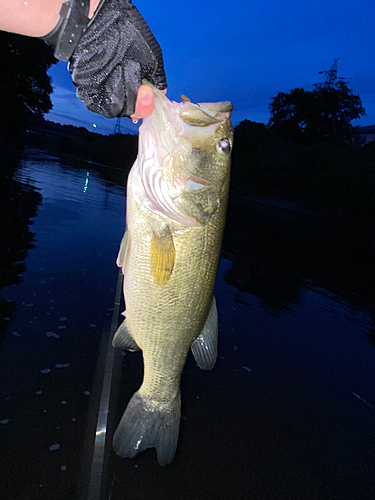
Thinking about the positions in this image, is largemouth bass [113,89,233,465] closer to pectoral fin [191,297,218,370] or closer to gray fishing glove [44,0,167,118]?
pectoral fin [191,297,218,370]

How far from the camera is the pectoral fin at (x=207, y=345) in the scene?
1956 millimetres

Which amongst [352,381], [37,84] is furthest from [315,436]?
[37,84]

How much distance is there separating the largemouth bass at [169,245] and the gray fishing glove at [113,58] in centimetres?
29

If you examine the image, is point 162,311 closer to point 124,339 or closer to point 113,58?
point 124,339

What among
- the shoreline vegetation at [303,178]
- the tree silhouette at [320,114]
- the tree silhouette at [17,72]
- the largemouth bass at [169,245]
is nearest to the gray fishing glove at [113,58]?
the largemouth bass at [169,245]

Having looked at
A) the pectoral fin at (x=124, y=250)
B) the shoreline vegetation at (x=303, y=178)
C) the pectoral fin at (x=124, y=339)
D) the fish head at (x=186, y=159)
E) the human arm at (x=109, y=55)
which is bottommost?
the pectoral fin at (x=124, y=339)

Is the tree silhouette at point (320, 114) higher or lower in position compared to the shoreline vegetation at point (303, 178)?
higher

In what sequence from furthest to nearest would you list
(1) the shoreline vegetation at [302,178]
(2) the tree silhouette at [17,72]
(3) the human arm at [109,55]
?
(1) the shoreline vegetation at [302,178] < (2) the tree silhouette at [17,72] < (3) the human arm at [109,55]

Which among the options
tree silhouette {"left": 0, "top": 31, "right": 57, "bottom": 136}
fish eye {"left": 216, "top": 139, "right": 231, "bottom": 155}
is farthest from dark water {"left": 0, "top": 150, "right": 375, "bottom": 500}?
tree silhouette {"left": 0, "top": 31, "right": 57, "bottom": 136}

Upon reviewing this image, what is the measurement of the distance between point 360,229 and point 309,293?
942 inches

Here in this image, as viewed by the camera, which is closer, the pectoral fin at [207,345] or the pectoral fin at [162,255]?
the pectoral fin at [162,255]

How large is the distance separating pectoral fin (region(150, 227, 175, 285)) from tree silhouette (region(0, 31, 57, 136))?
2292 centimetres

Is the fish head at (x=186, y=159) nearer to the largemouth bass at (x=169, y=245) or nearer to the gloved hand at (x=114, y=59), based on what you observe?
the largemouth bass at (x=169, y=245)

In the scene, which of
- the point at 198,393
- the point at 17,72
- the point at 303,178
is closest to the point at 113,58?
the point at 198,393
